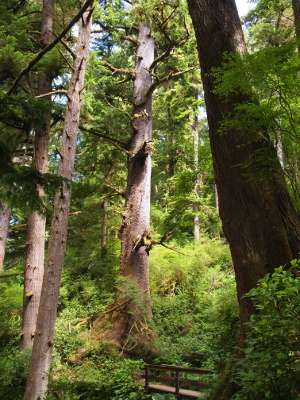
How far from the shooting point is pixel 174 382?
6480mm

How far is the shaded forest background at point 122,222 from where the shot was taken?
3.15 m

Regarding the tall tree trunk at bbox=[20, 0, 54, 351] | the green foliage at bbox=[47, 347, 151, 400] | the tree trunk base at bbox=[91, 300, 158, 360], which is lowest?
the green foliage at bbox=[47, 347, 151, 400]

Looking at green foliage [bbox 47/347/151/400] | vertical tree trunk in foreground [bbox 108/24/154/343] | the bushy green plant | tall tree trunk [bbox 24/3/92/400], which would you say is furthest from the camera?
vertical tree trunk in foreground [bbox 108/24/154/343]

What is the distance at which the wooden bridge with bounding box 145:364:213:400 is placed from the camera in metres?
5.81

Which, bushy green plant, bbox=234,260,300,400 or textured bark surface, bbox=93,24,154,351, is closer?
bushy green plant, bbox=234,260,300,400

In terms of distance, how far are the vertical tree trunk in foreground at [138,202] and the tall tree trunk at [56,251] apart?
2050 mm

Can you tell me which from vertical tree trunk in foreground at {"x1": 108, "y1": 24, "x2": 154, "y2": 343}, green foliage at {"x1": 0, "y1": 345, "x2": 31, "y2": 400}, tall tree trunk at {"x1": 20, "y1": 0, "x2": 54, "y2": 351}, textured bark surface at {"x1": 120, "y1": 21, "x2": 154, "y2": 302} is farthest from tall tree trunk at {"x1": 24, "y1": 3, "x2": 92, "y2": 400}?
textured bark surface at {"x1": 120, "y1": 21, "x2": 154, "y2": 302}

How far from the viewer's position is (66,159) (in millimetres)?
6910

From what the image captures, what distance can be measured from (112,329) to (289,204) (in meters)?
5.73

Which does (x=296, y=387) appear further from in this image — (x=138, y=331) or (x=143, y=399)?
(x=138, y=331)

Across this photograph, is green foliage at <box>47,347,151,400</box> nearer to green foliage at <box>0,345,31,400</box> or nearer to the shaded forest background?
the shaded forest background

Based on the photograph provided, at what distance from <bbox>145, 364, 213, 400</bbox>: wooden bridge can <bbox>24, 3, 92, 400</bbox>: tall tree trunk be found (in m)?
2.09

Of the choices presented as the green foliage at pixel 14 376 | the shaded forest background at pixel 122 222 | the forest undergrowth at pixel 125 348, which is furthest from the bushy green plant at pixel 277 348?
the green foliage at pixel 14 376

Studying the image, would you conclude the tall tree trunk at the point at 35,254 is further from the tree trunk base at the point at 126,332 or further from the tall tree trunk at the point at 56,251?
the tree trunk base at the point at 126,332
